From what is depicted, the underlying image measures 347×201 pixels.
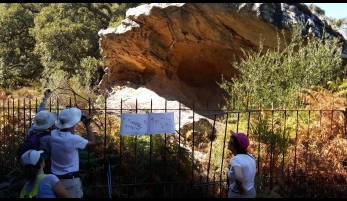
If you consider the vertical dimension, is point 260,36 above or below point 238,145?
above

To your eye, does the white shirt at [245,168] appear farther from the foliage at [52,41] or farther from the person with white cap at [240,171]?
the foliage at [52,41]

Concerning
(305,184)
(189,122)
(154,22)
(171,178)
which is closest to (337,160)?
(305,184)

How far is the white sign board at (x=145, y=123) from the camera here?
4828 mm

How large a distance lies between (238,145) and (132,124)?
1.65 m

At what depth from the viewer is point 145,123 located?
4895mm

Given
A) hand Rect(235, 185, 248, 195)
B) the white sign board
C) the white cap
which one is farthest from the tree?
hand Rect(235, 185, 248, 195)

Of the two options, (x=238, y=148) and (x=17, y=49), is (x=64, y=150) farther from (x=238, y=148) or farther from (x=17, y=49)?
(x=17, y=49)

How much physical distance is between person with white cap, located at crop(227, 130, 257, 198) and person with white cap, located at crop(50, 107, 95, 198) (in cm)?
150

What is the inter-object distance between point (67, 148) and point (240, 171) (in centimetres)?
175

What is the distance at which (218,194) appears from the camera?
589cm

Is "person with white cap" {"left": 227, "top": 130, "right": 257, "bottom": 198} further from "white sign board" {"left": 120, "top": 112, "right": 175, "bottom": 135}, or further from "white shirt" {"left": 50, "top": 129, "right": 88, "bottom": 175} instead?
"white shirt" {"left": 50, "top": 129, "right": 88, "bottom": 175}

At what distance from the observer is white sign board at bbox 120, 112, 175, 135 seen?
4.83 metres

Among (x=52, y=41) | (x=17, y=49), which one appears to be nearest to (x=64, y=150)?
(x=52, y=41)

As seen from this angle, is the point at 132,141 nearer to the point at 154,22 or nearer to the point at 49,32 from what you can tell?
the point at 154,22
